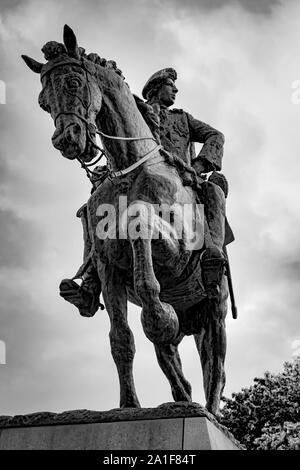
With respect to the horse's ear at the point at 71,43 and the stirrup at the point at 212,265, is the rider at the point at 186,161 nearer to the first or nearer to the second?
the stirrup at the point at 212,265

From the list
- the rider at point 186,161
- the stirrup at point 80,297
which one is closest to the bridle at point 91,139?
the rider at point 186,161

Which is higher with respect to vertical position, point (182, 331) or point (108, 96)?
point (108, 96)

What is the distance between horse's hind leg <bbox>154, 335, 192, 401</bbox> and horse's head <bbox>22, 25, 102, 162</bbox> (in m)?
2.49

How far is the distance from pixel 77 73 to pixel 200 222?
2237 mm

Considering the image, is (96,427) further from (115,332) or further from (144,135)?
(144,135)

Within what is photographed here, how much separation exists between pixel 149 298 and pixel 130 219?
0.97 meters

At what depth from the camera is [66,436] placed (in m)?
5.75

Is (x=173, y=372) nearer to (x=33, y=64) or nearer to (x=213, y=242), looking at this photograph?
(x=213, y=242)

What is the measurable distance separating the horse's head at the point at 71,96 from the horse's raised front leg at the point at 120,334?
1403mm

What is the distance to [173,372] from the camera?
771 cm

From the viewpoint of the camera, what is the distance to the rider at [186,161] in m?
7.40

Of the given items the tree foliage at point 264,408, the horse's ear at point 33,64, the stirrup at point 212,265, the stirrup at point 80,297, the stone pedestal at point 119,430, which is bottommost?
the stone pedestal at point 119,430

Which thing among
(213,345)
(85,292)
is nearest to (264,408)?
(213,345)
